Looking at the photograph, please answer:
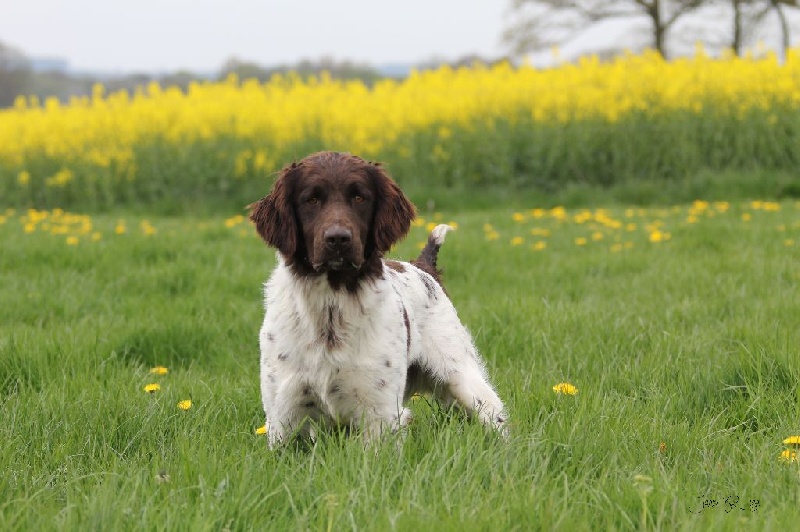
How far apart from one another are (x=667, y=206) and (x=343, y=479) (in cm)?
924

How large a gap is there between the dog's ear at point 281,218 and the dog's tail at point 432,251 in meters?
0.89

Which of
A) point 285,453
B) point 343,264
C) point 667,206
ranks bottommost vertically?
point 667,206

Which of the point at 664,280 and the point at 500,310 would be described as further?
the point at 664,280

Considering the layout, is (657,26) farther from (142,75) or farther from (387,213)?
(387,213)

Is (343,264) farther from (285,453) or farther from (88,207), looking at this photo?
(88,207)

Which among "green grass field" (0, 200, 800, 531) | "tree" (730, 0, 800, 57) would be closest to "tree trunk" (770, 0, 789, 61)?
"tree" (730, 0, 800, 57)

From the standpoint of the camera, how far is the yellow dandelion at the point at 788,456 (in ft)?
Result: 8.35

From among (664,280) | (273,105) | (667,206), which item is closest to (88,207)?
(273,105)

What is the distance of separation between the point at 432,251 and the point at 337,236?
1179 mm

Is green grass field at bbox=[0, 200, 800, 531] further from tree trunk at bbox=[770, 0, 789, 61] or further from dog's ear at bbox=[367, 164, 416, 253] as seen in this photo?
tree trunk at bbox=[770, 0, 789, 61]

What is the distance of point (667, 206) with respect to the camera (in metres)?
10.8

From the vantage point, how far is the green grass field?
2.18 metres

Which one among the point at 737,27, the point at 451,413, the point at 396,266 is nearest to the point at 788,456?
the point at 451,413

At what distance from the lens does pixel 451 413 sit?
9.73 feet
